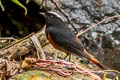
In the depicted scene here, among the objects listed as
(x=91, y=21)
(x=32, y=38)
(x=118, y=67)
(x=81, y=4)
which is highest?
(x=81, y=4)

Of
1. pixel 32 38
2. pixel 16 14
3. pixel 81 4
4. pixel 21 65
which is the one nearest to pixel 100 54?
pixel 81 4

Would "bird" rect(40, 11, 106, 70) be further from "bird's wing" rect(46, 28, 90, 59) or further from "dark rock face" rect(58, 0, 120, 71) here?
"dark rock face" rect(58, 0, 120, 71)

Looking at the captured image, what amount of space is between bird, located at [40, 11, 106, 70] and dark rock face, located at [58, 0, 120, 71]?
2.29 meters

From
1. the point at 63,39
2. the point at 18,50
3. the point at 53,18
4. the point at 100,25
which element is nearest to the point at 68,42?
the point at 63,39

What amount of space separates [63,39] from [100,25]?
3503 millimetres

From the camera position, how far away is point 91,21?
736 centimetres

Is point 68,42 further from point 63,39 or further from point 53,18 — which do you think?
point 53,18

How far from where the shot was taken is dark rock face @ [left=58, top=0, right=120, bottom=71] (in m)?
6.81

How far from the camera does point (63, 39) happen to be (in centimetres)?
396

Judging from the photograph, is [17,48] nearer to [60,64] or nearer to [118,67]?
[60,64]

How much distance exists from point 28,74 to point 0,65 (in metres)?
0.29

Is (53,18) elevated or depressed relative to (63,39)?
elevated

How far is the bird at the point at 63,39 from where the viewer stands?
12.7ft

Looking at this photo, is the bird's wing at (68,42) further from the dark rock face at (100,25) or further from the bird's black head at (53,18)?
the dark rock face at (100,25)
